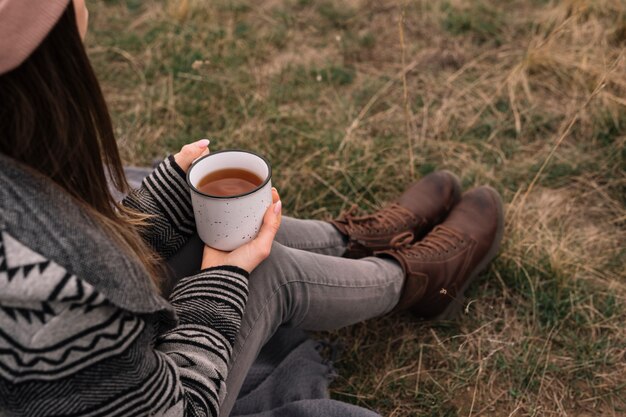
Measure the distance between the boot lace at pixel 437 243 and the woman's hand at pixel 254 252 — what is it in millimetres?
570

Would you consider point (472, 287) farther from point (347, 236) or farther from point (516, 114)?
point (516, 114)

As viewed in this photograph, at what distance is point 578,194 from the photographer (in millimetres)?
2123

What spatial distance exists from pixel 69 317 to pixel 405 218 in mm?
1233

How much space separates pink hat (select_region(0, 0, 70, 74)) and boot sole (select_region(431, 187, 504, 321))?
128 cm

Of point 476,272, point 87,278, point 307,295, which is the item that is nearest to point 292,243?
point 307,295

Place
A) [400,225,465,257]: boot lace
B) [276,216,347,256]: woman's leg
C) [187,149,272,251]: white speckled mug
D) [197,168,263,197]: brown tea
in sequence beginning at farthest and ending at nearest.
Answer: [400,225,465,257]: boot lace
[276,216,347,256]: woman's leg
[197,168,263,197]: brown tea
[187,149,272,251]: white speckled mug

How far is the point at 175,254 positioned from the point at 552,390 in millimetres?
1036

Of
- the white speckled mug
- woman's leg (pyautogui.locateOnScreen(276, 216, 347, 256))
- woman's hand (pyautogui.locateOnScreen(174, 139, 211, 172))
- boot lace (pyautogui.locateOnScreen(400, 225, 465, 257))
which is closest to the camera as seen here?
the white speckled mug

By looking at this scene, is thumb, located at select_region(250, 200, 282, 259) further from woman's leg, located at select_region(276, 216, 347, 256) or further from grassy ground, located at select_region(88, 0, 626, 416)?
grassy ground, located at select_region(88, 0, 626, 416)

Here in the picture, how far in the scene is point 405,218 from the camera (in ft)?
6.21

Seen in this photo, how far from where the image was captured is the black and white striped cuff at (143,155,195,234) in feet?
4.59

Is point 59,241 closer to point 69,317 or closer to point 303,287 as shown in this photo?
point 69,317

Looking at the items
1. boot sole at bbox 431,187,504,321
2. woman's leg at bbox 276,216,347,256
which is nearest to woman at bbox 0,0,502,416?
woman's leg at bbox 276,216,347,256

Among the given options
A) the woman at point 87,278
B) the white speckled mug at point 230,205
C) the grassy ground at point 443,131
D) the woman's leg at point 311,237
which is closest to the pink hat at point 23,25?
the woman at point 87,278
